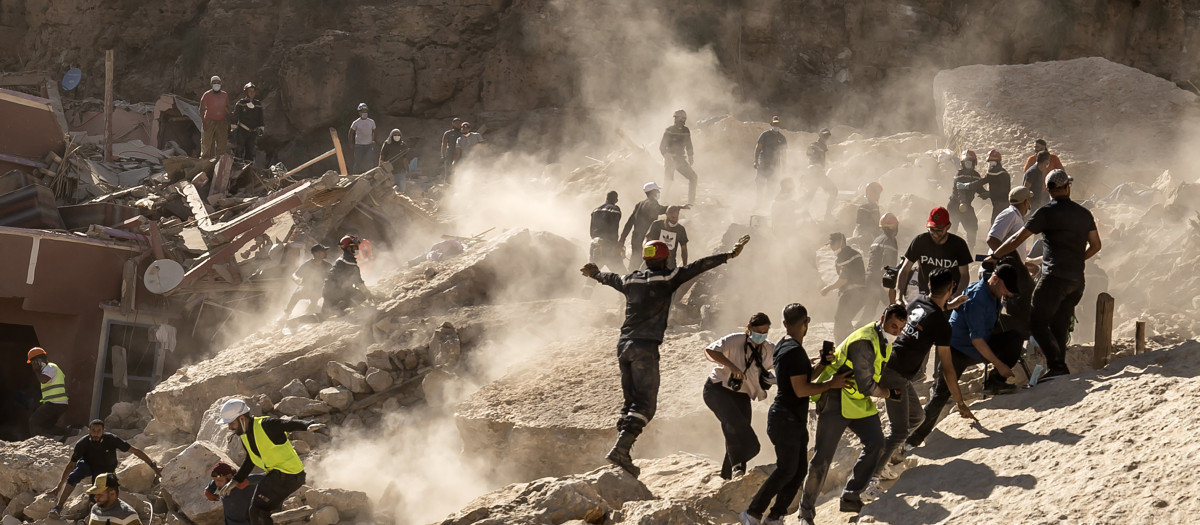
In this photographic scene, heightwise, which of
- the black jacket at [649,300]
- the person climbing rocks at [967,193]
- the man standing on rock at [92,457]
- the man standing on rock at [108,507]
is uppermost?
the person climbing rocks at [967,193]

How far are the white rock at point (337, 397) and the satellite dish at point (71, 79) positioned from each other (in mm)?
19192


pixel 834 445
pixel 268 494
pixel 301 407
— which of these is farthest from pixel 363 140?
pixel 834 445

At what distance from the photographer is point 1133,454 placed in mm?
5461

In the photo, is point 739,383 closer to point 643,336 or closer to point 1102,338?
point 643,336

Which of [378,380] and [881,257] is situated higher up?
[881,257]

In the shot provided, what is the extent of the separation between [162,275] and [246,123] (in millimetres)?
5368

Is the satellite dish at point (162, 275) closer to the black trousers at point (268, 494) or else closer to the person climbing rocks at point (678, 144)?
the person climbing rocks at point (678, 144)

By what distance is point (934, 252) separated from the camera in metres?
6.86

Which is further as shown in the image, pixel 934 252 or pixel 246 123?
pixel 246 123

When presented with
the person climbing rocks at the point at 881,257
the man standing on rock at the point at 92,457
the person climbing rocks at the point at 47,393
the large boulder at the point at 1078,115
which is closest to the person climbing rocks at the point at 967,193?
the person climbing rocks at the point at 881,257

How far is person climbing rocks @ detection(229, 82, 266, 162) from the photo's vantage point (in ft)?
63.8

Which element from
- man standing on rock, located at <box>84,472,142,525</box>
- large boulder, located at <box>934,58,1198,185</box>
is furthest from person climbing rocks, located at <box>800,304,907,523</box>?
large boulder, located at <box>934,58,1198,185</box>

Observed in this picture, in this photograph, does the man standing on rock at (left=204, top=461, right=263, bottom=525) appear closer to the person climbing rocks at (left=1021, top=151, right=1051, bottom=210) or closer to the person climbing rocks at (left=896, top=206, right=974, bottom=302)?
Result: the person climbing rocks at (left=896, top=206, right=974, bottom=302)

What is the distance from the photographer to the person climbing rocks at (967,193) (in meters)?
12.3
